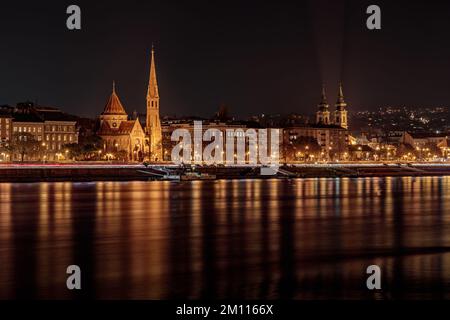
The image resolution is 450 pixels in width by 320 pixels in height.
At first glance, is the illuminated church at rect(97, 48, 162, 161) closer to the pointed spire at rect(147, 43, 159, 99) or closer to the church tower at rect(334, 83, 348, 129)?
the pointed spire at rect(147, 43, 159, 99)

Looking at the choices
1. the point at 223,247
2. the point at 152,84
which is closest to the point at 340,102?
the point at 152,84

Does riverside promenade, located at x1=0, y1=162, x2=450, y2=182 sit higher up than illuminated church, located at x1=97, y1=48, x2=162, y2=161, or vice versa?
illuminated church, located at x1=97, y1=48, x2=162, y2=161

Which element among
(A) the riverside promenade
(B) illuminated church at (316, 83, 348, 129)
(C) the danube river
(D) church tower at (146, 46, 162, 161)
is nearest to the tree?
(A) the riverside promenade

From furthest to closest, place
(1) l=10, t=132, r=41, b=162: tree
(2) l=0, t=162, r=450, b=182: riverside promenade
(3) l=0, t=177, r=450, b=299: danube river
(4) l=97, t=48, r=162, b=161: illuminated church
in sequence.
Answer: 1. (4) l=97, t=48, r=162, b=161: illuminated church
2. (1) l=10, t=132, r=41, b=162: tree
3. (2) l=0, t=162, r=450, b=182: riverside promenade
4. (3) l=0, t=177, r=450, b=299: danube river

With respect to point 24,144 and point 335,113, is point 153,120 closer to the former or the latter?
point 24,144

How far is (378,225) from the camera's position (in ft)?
102

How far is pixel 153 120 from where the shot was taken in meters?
103

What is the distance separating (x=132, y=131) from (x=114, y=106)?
5.54 metres

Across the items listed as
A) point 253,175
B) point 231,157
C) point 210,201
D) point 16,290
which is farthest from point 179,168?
point 16,290

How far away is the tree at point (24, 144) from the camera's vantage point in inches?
3300

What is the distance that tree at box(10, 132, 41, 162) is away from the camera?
8381 cm

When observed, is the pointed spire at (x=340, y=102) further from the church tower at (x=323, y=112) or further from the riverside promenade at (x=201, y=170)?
the riverside promenade at (x=201, y=170)

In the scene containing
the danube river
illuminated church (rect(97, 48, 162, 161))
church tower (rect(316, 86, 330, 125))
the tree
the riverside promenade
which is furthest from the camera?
church tower (rect(316, 86, 330, 125))

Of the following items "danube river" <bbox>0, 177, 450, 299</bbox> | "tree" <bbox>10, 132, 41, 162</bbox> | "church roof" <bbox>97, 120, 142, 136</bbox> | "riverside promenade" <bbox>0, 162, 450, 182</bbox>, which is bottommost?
"danube river" <bbox>0, 177, 450, 299</bbox>
